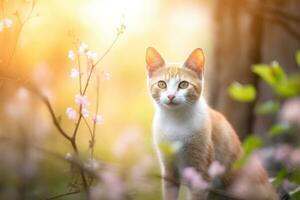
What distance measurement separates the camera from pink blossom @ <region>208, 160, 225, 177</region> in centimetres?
219

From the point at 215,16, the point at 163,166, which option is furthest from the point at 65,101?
the point at 163,166

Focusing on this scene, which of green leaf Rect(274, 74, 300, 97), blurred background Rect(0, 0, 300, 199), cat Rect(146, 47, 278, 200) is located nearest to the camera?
green leaf Rect(274, 74, 300, 97)

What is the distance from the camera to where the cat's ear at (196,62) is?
2223mm

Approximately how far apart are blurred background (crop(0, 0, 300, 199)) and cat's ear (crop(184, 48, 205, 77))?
918 mm

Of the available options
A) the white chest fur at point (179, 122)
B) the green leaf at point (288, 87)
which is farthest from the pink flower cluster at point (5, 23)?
the green leaf at point (288, 87)

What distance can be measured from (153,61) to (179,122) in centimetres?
23

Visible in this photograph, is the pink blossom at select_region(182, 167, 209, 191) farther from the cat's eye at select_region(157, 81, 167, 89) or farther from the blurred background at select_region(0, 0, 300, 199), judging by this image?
the blurred background at select_region(0, 0, 300, 199)

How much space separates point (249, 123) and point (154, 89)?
148 cm

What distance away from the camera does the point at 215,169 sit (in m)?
2.18

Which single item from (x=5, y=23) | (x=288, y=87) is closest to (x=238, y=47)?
(x=5, y=23)

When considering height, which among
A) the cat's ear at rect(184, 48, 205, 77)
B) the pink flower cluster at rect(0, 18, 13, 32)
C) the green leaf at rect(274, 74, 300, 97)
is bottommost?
the green leaf at rect(274, 74, 300, 97)

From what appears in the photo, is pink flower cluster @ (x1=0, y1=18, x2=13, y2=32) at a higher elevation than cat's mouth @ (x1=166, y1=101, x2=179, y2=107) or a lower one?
higher

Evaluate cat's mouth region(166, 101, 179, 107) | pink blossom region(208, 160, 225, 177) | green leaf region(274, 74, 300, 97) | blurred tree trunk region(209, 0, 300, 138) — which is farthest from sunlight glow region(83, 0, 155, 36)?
green leaf region(274, 74, 300, 97)

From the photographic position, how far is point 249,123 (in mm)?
3609
